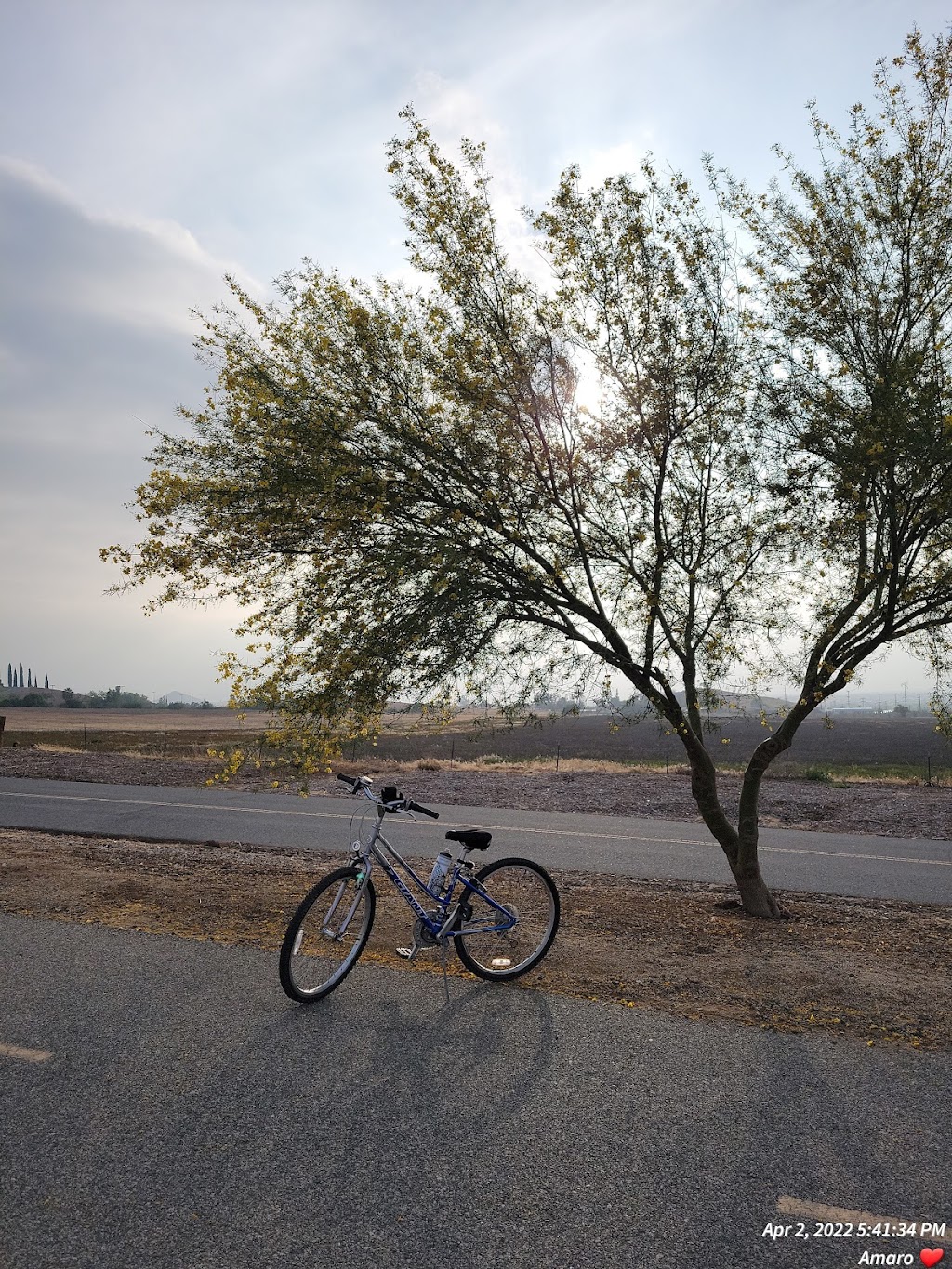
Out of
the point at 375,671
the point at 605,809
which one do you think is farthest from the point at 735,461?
the point at 605,809

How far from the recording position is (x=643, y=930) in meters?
8.29

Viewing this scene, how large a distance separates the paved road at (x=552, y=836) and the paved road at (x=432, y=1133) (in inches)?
279

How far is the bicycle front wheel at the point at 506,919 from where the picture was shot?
20.9 feet

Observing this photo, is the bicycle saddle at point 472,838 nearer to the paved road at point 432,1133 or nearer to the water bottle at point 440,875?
the water bottle at point 440,875

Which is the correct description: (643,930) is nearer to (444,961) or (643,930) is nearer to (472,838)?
(444,961)

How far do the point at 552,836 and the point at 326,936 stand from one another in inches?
378

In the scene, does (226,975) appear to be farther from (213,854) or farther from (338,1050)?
(213,854)

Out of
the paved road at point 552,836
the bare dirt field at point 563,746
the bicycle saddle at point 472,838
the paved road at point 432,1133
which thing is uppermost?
the bicycle saddle at point 472,838

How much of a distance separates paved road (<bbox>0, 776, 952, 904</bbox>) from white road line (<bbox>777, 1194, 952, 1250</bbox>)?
8248 mm

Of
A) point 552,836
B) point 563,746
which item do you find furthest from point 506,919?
point 563,746

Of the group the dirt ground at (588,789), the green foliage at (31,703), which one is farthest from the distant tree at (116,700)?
the dirt ground at (588,789)

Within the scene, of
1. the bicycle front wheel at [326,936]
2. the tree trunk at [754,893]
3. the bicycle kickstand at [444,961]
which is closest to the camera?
the bicycle front wheel at [326,936]

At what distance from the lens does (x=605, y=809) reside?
19.1 meters

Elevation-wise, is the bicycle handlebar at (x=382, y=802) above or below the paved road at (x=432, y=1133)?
above
